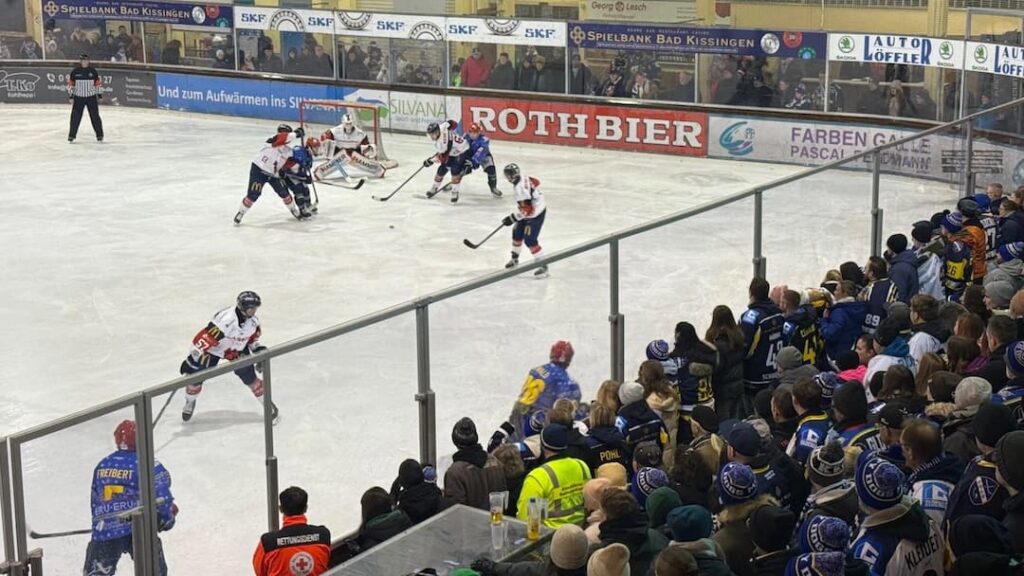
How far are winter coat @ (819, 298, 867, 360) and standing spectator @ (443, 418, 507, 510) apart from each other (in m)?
3.12

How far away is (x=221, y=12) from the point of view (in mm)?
27031

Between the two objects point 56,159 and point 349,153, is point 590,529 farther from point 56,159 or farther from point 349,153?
point 56,159

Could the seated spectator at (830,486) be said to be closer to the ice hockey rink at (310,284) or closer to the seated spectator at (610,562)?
the seated spectator at (610,562)

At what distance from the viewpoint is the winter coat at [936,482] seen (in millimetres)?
5402

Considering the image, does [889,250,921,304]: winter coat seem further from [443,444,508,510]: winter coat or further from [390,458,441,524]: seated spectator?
[390,458,441,524]: seated spectator

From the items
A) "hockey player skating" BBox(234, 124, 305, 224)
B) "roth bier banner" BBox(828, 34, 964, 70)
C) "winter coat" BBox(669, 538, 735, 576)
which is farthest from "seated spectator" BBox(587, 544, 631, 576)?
"roth bier banner" BBox(828, 34, 964, 70)

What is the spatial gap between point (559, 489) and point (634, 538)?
118 centimetres

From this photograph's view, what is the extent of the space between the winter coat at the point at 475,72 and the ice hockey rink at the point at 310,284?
1.27 meters

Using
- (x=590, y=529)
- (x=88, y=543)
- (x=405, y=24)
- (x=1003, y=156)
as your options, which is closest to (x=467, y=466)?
(x=590, y=529)

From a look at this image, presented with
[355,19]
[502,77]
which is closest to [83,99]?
[355,19]

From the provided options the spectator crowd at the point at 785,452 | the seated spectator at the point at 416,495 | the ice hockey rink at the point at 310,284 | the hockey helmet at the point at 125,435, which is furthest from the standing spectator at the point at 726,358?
the hockey helmet at the point at 125,435

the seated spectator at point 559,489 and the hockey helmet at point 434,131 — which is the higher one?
the hockey helmet at point 434,131

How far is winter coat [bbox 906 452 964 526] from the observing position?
540cm

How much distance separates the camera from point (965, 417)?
20.3 feet
